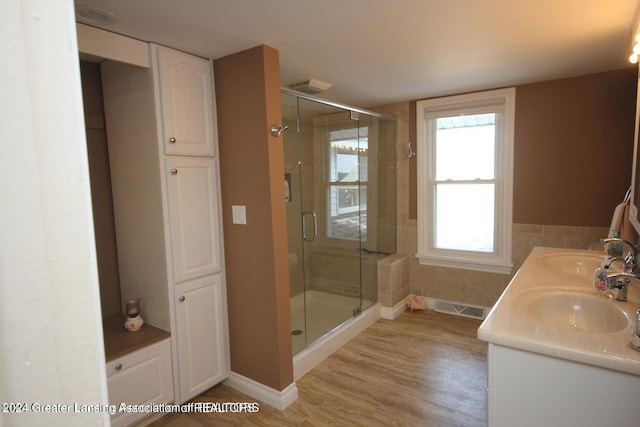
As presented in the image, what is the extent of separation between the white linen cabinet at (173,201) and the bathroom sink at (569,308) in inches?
73.1

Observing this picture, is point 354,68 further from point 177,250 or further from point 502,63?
point 177,250

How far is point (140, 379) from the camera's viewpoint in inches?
82.4

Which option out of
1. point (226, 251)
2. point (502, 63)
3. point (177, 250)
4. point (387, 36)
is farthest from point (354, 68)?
point (177, 250)

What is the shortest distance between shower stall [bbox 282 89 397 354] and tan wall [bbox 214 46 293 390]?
2.00 feet

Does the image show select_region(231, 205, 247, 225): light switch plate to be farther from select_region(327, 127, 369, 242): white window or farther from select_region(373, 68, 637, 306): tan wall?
select_region(373, 68, 637, 306): tan wall

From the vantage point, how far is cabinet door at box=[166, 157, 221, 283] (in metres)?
2.21

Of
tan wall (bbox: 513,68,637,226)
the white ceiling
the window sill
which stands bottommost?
the window sill

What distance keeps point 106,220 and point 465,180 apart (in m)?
3.21

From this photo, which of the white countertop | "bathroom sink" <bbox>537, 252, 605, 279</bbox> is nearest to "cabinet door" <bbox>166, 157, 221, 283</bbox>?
the white countertop

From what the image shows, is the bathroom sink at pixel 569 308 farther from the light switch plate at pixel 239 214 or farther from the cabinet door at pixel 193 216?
the cabinet door at pixel 193 216

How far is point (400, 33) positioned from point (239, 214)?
1470 mm

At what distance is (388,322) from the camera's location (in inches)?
145

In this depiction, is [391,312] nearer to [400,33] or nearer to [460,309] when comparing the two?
[460,309]

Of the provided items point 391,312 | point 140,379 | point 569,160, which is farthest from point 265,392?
point 569,160
